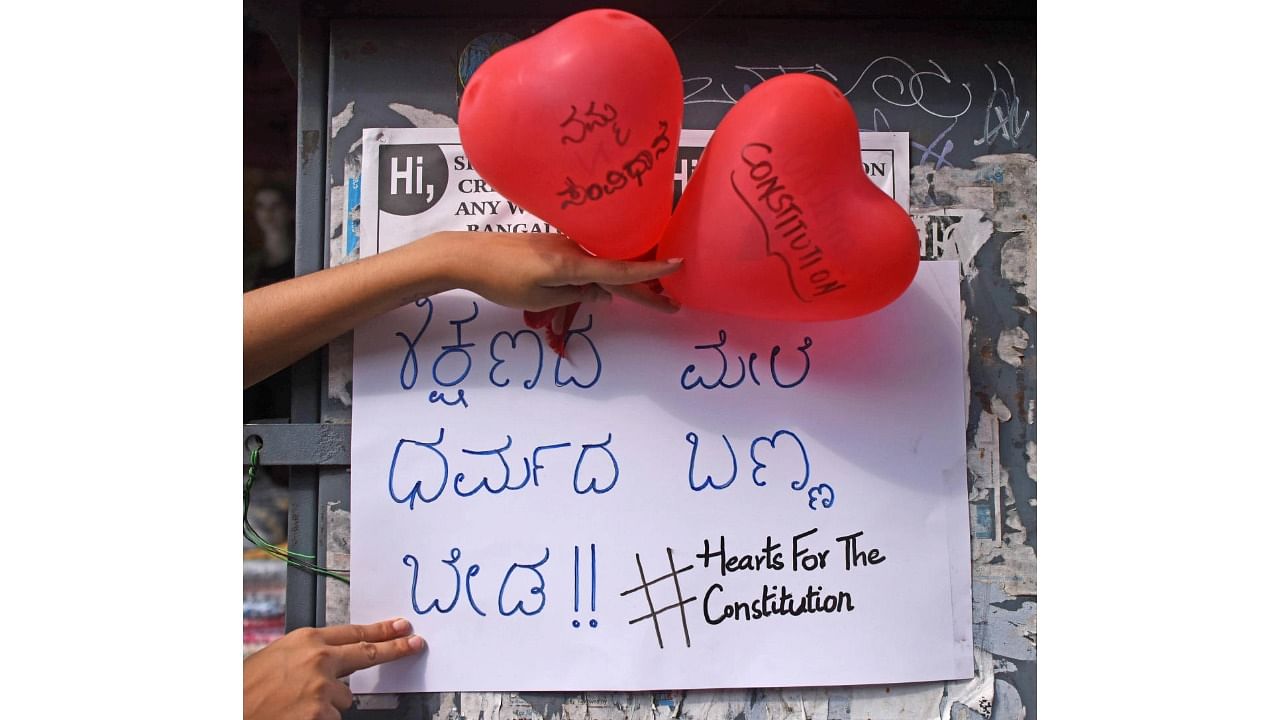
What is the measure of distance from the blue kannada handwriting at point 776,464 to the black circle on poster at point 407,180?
34cm

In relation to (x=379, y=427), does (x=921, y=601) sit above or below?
below

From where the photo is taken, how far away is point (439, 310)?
706 millimetres

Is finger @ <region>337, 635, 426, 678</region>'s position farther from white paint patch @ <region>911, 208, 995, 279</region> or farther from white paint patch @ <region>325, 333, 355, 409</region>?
white paint patch @ <region>911, 208, 995, 279</region>

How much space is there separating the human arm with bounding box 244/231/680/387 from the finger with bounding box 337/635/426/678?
0.84 feet

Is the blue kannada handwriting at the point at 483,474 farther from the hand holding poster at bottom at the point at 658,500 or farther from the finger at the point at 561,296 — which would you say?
the finger at the point at 561,296

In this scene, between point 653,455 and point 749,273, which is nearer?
point 749,273

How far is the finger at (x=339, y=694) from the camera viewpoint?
64cm

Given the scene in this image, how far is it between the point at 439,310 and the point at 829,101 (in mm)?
392

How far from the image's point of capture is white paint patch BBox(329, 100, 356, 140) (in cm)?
72

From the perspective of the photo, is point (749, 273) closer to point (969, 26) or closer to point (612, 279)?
point (612, 279)

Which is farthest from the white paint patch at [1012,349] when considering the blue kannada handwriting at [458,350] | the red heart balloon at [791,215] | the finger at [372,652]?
the finger at [372,652]

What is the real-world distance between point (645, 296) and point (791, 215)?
0.52 feet

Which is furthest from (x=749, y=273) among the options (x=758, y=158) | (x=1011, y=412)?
(x=1011, y=412)

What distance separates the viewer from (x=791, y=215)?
0.57 metres
